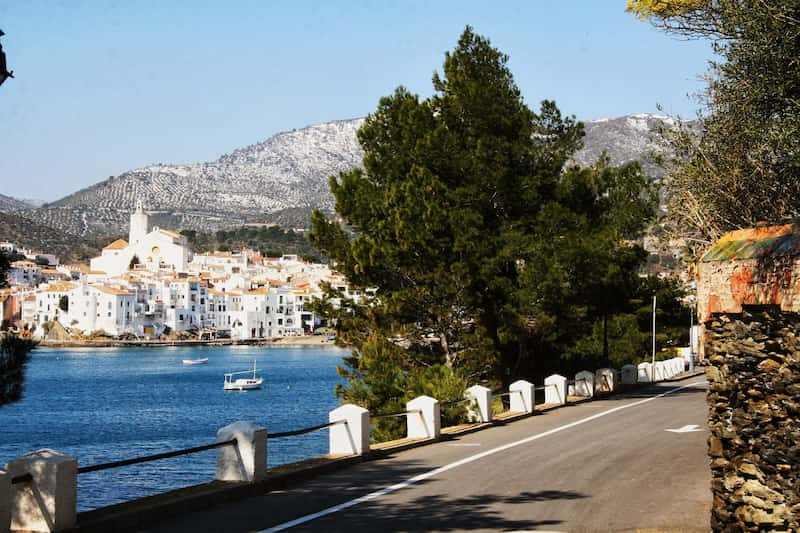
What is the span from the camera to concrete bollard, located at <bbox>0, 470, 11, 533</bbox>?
10.5 meters

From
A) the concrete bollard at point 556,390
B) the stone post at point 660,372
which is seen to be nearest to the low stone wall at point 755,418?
the concrete bollard at point 556,390

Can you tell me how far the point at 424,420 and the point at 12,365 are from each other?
12.5m

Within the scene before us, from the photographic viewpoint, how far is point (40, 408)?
272 feet

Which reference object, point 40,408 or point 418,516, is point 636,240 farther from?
point 40,408

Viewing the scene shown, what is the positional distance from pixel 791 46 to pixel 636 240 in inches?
1062

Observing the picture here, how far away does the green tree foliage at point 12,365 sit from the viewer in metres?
10.2

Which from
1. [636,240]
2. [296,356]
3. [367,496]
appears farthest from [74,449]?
[296,356]

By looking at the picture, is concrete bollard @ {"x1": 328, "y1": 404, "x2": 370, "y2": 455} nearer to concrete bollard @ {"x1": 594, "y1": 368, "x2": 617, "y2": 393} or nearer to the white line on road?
the white line on road

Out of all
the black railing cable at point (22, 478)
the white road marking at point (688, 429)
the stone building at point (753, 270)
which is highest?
the stone building at point (753, 270)

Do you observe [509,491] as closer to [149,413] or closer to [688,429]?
[688,429]

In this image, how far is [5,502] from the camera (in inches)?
417

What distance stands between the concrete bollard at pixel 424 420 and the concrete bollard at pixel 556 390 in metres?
10.3

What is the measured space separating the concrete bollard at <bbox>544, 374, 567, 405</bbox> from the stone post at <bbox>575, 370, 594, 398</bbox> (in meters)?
3.34

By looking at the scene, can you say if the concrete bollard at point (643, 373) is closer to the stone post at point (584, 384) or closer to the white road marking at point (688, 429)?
the stone post at point (584, 384)
